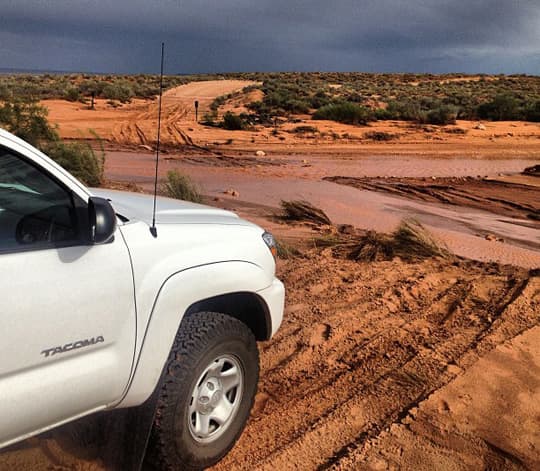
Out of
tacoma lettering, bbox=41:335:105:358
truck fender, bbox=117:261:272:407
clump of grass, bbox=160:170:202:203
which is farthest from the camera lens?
clump of grass, bbox=160:170:202:203

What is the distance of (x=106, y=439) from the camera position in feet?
10.0

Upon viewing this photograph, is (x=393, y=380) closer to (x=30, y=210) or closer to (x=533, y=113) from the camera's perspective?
(x=30, y=210)

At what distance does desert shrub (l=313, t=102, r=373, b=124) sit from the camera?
29.2m

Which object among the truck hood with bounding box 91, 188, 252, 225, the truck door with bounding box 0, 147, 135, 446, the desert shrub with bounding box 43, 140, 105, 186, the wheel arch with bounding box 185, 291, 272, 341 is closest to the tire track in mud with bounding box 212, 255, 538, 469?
the wheel arch with bounding box 185, 291, 272, 341

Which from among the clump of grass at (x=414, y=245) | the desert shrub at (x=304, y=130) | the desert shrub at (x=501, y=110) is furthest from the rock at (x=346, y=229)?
the desert shrub at (x=501, y=110)

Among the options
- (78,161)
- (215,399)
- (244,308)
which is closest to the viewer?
(215,399)

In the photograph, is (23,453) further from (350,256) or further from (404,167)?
(404,167)

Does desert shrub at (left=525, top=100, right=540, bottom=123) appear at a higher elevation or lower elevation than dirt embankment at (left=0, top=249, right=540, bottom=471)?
higher

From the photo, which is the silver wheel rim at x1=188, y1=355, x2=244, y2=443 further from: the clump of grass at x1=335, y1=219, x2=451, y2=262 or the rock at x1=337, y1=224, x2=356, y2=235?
the rock at x1=337, y1=224, x2=356, y2=235

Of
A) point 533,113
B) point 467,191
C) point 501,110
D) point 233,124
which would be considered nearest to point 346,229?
point 467,191

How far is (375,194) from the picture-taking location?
14047 mm

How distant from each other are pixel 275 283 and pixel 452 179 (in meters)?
14.5

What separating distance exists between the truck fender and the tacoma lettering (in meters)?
0.25

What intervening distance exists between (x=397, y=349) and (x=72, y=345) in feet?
10.8
